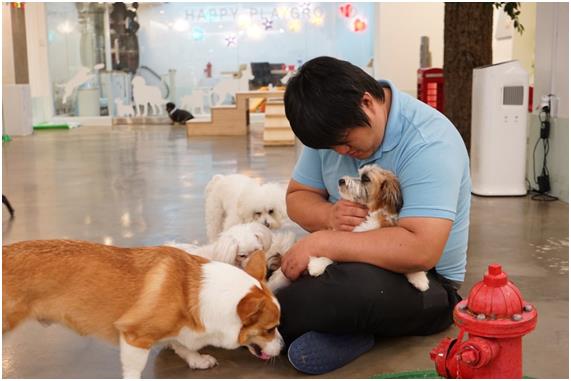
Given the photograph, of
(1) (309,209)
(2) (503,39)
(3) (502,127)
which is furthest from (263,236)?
(2) (503,39)

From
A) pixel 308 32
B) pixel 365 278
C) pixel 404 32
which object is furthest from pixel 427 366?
pixel 308 32

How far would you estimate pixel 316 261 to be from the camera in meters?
2.36

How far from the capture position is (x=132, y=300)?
2.13 m

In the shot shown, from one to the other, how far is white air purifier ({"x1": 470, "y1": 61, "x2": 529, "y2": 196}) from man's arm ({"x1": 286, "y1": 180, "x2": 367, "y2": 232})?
335 centimetres

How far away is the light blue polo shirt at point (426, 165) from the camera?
2.23m

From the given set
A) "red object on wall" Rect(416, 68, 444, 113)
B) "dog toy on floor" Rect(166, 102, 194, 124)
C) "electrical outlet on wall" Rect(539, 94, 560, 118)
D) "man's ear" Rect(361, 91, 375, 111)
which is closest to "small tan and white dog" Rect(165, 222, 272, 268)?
"man's ear" Rect(361, 91, 375, 111)

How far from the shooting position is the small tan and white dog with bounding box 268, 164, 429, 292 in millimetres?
2318

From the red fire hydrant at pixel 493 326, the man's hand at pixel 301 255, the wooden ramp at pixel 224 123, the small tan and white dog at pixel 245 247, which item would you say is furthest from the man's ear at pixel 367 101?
the wooden ramp at pixel 224 123

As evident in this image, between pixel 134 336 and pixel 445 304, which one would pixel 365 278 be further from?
pixel 134 336

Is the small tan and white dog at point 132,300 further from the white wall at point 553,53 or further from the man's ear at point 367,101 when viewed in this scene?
the white wall at point 553,53

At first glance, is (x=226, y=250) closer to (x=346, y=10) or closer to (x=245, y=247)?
(x=245, y=247)

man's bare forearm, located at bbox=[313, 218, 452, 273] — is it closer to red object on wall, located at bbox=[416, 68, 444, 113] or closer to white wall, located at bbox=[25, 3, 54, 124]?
red object on wall, located at bbox=[416, 68, 444, 113]

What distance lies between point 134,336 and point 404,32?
12.7m

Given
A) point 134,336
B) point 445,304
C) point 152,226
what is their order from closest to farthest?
point 134,336, point 445,304, point 152,226
